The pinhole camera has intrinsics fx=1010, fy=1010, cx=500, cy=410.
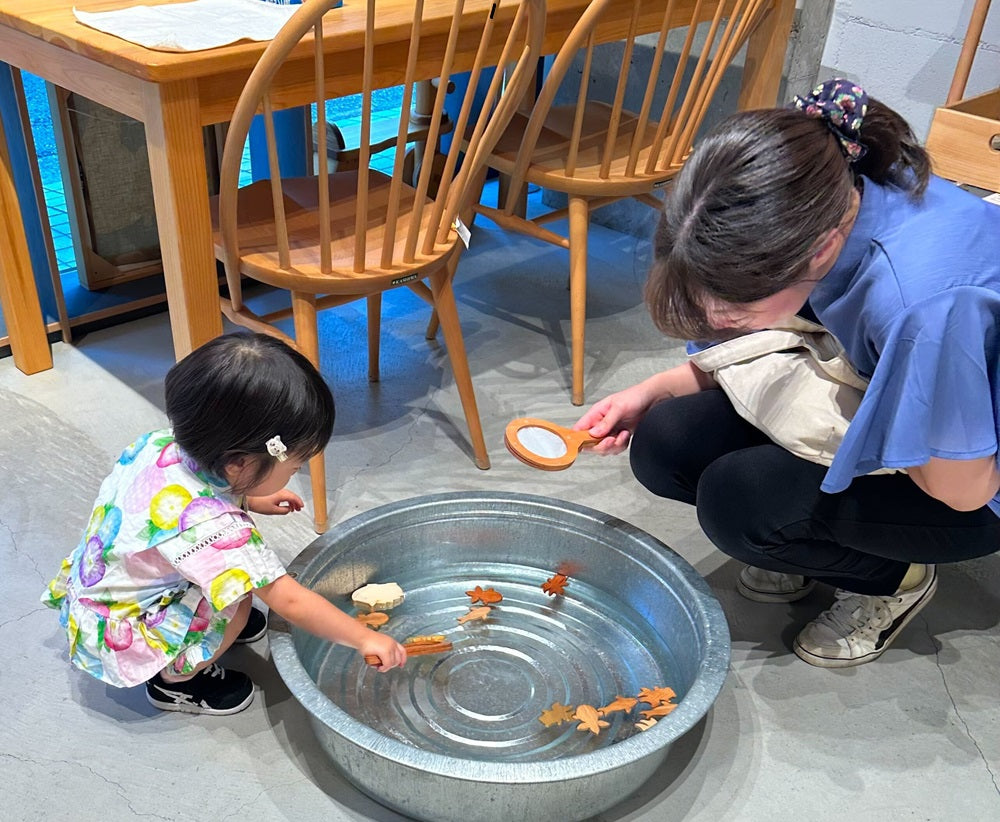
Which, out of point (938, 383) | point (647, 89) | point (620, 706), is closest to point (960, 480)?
point (938, 383)

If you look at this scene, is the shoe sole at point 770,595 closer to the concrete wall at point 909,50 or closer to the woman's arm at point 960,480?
the woman's arm at point 960,480

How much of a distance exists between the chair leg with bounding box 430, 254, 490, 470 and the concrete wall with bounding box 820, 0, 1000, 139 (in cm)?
125

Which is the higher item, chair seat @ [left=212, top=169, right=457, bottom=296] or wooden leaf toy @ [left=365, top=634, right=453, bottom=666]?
chair seat @ [left=212, top=169, right=457, bottom=296]

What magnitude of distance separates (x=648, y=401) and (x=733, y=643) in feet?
Answer: 1.21

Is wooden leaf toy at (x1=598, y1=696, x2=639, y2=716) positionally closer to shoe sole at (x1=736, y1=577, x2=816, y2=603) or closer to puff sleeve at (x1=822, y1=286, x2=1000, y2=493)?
shoe sole at (x1=736, y1=577, x2=816, y2=603)

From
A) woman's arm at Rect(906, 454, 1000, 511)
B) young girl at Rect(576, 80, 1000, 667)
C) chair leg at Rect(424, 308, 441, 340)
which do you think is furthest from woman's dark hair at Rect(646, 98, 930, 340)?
chair leg at Rect(424, 308, 441, 340)

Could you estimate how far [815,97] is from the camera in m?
1.04

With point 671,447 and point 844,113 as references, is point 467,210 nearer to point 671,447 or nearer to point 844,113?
point 671,447

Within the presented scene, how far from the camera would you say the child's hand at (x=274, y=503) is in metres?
1.36

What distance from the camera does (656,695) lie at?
4.18ft

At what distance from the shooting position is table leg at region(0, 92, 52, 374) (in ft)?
5.84

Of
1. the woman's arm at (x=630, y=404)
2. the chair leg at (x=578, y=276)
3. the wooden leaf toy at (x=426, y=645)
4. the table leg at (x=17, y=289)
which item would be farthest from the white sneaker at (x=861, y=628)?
the table leg at (x=17, y=289)

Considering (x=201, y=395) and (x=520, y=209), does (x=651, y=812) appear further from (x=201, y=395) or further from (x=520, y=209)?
(x=520, y=209)

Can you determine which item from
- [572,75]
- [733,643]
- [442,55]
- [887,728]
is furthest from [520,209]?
[887,728]
